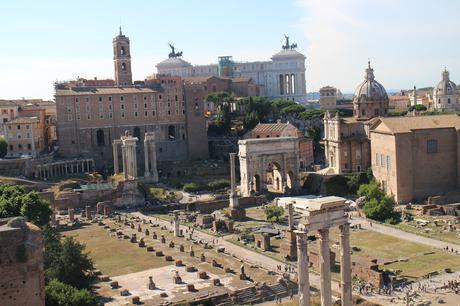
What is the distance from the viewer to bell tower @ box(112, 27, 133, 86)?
8275 cm

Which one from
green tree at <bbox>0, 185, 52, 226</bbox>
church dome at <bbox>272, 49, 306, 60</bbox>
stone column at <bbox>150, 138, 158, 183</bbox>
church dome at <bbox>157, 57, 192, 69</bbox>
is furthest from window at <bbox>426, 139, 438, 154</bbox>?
church dome at <bbox>157, 57, 192, 69</bbox>

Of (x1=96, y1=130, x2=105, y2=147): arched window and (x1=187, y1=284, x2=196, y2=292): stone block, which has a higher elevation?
(x1=96, y1=130, x2=105, y2=147): arched window

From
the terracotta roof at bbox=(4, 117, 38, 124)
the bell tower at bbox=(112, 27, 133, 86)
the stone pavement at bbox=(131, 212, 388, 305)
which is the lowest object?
the stone pavement at bbox=(131, 212, 388, 305)

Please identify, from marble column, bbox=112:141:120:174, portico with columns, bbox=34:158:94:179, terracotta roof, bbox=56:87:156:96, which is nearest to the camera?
portico with columns, bbox=34:158:94:179

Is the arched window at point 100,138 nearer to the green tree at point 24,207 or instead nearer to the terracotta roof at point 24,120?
the terracotta roof at point 24,120

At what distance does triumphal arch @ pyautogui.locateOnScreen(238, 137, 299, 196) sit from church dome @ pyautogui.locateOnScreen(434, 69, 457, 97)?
46.6 m

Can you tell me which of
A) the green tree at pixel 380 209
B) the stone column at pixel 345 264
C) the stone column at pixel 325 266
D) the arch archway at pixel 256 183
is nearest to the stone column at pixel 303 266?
the stone column at pixel 325 266

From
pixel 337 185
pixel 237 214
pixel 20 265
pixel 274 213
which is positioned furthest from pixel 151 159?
pixel 20 265

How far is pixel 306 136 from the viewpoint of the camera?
255 feet

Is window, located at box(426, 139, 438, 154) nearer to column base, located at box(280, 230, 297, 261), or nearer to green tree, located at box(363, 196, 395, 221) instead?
green tree, located at box(363, 196, 395, 221)

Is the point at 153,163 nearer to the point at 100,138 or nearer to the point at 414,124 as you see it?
the point at 100,138

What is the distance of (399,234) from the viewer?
145 ft

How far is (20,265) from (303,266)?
10.1 m

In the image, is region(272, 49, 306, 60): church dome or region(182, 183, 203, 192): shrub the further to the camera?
region(272, 49, 306, 60): church dome
